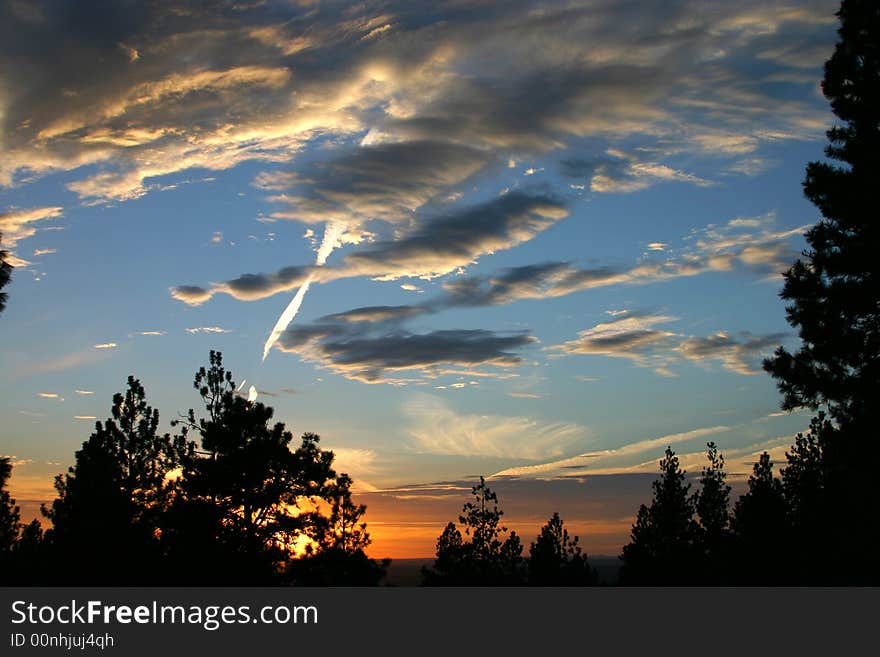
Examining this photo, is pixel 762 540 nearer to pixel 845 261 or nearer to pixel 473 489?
pixel 473 489

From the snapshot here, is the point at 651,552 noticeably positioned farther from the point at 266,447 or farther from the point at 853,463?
the point at 853,463

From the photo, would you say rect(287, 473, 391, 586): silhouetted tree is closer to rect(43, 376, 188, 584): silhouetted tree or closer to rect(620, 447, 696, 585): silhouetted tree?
rect(43, 376, 188, 584): silhouetted tree

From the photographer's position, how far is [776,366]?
24859 millimetres

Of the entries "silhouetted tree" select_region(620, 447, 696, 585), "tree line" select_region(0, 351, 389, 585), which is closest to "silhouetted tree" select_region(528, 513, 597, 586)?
"silhouetted tree" select_region(620, 447, 696, 585)

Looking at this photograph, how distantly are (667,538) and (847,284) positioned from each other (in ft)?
193

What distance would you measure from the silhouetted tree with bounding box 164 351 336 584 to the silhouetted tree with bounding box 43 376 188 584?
169cm

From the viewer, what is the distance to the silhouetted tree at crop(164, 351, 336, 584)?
35906 mm

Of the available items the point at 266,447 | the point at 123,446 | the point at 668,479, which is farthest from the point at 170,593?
the point at 668,479

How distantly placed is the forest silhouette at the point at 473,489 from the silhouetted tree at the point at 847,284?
4cm

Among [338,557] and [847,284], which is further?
[338,557]

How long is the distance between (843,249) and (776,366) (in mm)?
4122

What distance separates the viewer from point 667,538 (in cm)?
7719

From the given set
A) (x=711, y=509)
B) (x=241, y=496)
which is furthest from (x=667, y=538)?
(x=241, y=496)

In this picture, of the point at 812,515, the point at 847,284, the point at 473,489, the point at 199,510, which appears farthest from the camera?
the point at 473,489
